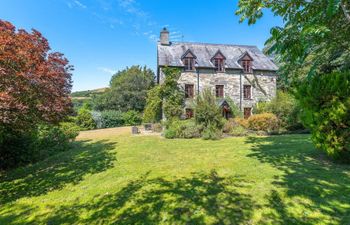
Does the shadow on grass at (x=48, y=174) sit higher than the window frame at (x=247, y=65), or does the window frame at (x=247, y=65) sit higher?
the window frame at (x=247, y=65)

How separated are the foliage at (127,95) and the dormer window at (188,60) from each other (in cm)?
1501

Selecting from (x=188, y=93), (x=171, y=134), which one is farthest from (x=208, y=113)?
(x=188, y=93)

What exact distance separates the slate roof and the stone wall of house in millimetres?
773

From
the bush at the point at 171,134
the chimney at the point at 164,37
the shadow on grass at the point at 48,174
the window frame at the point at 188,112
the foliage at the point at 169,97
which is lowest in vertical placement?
the shadow on grass at the point at 48,174

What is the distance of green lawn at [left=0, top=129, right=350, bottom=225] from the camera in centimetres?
373

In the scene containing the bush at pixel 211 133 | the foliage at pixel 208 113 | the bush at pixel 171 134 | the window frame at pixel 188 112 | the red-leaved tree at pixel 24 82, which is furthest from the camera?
the window frame at pixel 188 112

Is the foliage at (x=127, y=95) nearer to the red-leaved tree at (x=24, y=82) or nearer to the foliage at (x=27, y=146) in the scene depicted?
the foliage at (x=27, y=146)

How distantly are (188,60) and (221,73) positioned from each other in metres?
3.88

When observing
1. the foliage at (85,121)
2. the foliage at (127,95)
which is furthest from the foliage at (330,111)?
the foliage at (127,95)

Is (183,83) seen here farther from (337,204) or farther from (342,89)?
(337,204)

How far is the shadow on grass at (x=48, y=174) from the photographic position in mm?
5740

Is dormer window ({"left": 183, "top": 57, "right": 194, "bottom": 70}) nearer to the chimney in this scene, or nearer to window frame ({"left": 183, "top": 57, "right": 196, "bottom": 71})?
window frame ({"left": 183, "top": 57, "right": 196, "bottom": 71})

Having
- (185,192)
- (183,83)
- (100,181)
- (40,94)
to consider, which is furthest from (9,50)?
(183,83)

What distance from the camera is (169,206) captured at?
4.15 m
